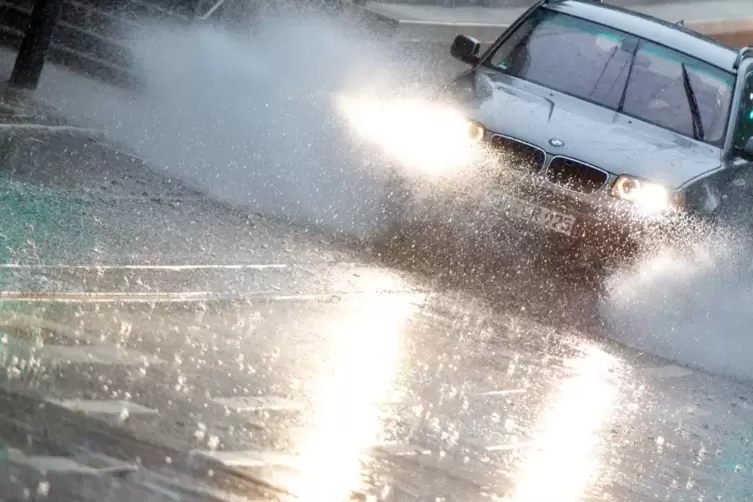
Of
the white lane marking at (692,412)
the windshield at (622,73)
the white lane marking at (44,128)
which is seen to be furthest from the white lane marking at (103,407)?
the windshield at (622,73)

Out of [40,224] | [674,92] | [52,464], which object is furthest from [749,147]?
[52,464]

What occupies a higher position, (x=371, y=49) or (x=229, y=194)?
(x=371, y=49)

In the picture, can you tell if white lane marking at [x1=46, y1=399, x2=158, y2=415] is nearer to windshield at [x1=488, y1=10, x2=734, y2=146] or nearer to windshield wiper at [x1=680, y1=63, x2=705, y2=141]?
windshield at [x1=488, y1=10, x2=734, y2=146]

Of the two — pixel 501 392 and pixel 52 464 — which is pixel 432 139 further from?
pixel 52 464

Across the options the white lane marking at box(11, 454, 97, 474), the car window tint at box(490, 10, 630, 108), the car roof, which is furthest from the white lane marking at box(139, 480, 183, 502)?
the car roof

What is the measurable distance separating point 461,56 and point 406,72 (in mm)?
7321

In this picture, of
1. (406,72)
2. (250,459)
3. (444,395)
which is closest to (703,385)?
(444,395)

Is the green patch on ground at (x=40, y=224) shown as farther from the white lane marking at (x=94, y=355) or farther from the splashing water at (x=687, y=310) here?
the splashing water at (x=687, y=310)

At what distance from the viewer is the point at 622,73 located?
37.7 ft

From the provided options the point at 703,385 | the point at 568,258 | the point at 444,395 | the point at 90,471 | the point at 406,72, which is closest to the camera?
the point at 90,471

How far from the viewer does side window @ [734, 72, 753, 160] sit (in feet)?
36.9

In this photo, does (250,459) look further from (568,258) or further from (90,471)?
(568,258)

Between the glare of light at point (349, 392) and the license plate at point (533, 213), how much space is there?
1132 millimetres

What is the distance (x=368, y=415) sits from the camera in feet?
21.2
